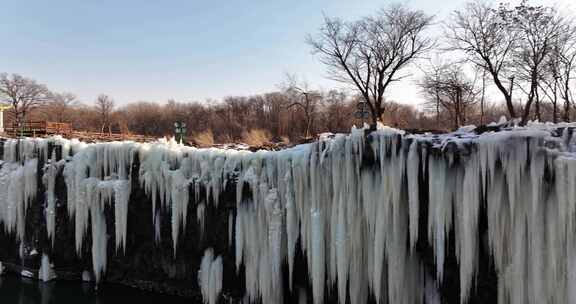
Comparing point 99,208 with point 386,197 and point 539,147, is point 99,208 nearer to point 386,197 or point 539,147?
point 386,197

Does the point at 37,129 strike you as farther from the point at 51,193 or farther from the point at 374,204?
the point at 374,204

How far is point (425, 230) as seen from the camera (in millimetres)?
7383

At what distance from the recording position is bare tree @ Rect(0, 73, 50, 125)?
153 feet

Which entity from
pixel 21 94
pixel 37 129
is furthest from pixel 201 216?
pixel 21 94

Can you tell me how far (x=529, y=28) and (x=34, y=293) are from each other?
2513 centimetres

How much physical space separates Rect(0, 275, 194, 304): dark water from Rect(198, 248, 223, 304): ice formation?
3.43ft

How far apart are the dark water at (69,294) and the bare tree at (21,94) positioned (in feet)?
135

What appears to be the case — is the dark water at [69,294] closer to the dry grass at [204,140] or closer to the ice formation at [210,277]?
the ice formation at [210,277]

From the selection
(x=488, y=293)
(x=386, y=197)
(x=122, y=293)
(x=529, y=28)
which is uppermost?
(x=529, y=28)

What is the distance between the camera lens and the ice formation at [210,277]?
32.5 ft

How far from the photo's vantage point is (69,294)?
1146cm

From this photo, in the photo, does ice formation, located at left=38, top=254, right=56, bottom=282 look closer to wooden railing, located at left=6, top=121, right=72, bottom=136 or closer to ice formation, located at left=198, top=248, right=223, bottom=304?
ice formation, located at left=198, top=248, right=223, bottom=304

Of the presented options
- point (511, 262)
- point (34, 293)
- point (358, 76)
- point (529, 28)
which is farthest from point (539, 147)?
point (358, 76)

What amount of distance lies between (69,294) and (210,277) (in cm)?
464
